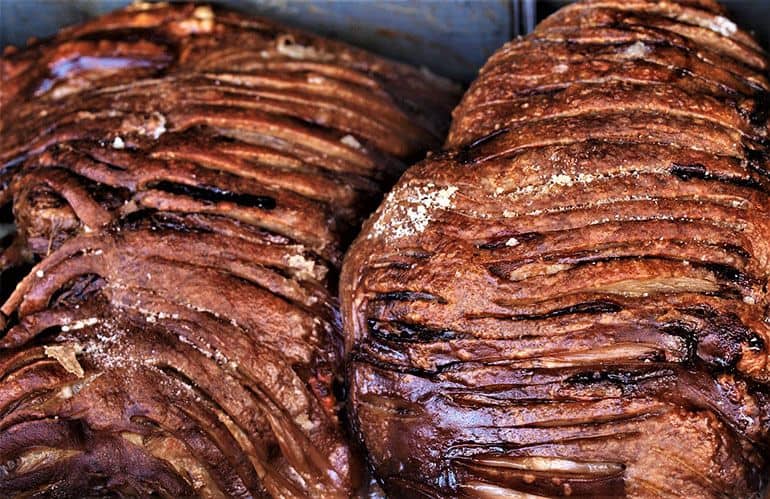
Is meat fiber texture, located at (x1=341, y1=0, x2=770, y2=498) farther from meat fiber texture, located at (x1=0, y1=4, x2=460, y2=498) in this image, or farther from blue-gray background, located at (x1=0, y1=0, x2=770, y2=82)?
blue-gray background, located at (x1=0, y1=0, x2=770, y2=82)

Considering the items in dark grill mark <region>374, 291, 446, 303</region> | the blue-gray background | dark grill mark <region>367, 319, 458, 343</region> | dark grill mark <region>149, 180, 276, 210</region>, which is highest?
the blue-gray background

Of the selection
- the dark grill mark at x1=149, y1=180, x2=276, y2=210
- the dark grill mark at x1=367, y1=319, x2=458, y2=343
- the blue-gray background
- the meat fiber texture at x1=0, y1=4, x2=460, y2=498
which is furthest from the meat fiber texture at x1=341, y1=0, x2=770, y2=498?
the blue-gray background

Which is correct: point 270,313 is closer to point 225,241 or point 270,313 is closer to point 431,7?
point 225,241

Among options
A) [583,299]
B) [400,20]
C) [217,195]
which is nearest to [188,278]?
[217,195]

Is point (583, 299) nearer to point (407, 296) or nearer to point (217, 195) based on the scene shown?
point (407, 296)

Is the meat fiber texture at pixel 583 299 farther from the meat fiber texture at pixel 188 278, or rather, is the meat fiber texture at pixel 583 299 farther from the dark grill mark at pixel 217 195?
the dark grill mark at pixel 217 195

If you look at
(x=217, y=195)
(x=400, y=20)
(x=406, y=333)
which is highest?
(x=400, y=20)

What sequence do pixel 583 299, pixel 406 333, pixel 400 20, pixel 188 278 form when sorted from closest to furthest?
pixel 583 299 < pixel 406 333 < pixel 188 278 < pixel 400 20
